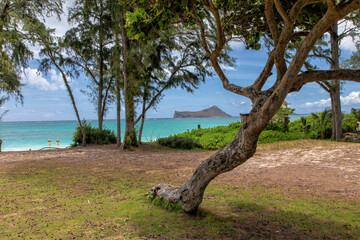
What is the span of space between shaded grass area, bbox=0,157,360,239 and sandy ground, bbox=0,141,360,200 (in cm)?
82

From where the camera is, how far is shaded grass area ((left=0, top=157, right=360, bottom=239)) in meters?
3.66

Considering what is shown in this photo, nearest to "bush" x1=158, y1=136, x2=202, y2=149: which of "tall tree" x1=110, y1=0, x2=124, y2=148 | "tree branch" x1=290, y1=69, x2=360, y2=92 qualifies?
"tall tree" x1=110, y1=0, x2=124, y2=148

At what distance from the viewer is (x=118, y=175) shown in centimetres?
779

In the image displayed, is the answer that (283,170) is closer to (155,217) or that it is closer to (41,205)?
(155,217)

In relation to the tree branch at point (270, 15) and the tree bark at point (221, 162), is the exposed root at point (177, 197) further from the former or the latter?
the tree branch at point (270, 15)

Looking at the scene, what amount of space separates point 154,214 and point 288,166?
6.06 meters

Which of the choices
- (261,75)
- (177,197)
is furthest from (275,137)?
(177,197)

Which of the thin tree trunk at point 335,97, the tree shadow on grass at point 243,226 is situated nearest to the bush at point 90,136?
the tree shadow on grass at point 243,226

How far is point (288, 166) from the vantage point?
8820mm

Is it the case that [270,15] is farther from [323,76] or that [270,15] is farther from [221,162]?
[221,162]

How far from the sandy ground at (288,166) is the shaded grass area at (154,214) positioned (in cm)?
82

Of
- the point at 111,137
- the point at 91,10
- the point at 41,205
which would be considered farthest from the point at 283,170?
the point at 91,10

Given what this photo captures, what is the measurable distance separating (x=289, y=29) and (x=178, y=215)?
3199 millimetres

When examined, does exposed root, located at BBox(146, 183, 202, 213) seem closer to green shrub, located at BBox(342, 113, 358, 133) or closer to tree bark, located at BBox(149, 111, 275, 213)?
tree bark, located at BBox(149, 111, 275, 213)
